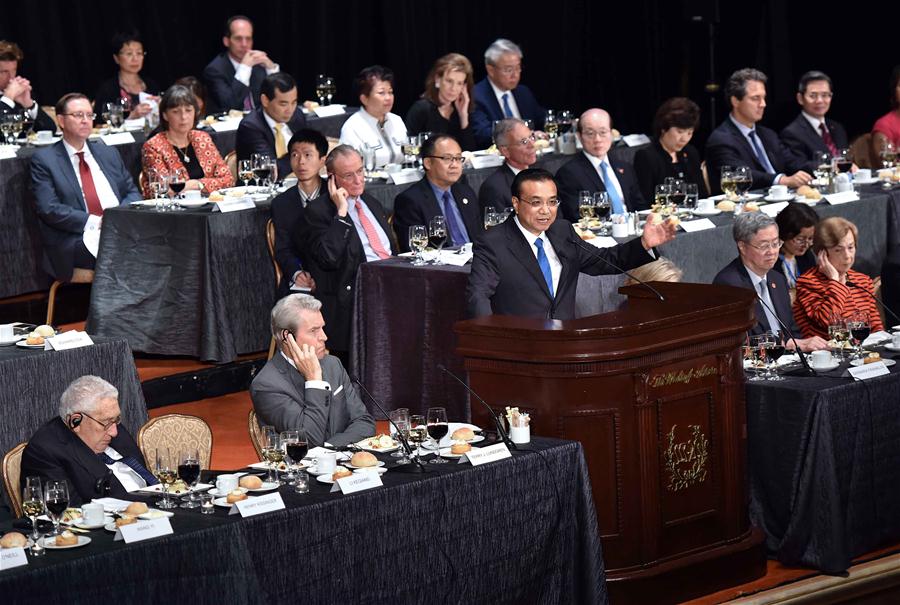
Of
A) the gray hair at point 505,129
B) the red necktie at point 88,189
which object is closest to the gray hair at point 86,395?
the red necktie at point 88,189

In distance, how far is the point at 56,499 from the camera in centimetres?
440

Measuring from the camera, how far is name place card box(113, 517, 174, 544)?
4316 mm

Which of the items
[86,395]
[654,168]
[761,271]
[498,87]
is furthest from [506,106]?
[86,395]

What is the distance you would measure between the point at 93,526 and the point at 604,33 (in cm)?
903

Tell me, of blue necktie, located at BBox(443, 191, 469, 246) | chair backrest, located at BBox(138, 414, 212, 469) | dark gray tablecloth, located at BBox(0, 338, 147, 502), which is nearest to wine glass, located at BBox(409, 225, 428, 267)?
blue necktie, located at BBox(443, 191, 469, 246)

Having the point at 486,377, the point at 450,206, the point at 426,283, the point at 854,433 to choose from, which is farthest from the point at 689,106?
the point at 486,377

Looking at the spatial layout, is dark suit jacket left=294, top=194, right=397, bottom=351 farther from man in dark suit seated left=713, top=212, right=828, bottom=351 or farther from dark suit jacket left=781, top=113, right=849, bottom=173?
dark suit jacket left=781, top=113, right=849, bottom=173

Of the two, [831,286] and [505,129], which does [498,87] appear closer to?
[505,129]

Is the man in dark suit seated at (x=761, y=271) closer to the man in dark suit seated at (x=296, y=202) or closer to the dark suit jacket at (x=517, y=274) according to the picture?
the dark suit jacket at (x=517, y=274)

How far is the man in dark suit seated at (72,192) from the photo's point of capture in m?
8.37

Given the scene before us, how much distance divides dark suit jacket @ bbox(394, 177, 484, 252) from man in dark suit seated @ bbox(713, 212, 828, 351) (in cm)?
152

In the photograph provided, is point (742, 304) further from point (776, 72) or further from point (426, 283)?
point (776, 72)

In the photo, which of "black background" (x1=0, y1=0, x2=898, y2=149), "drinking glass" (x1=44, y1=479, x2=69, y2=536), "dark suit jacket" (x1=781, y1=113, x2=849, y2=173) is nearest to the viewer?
"drinking glass" (x1=44, y1=479, x2=69, y2=536)

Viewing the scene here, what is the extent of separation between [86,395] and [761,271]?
2.93 m
